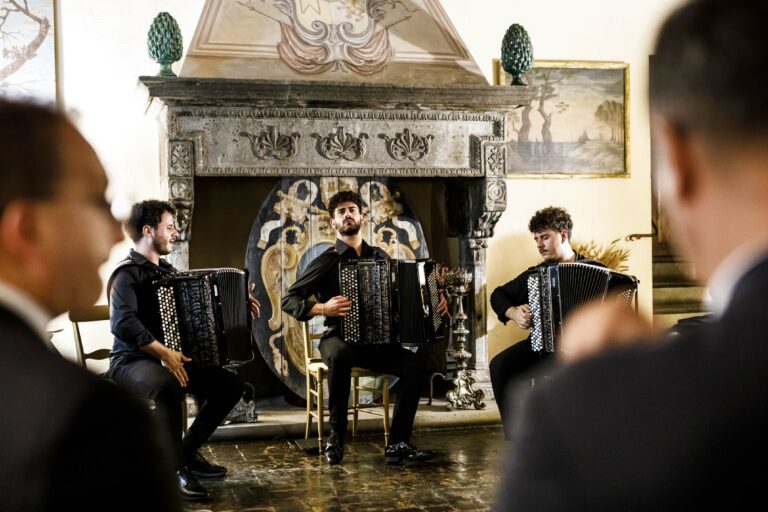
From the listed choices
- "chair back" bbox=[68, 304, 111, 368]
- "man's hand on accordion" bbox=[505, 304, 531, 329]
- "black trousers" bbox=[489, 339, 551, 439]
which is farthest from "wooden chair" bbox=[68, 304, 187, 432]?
"man's hand on accordion" bbox=[505, 304, 531, 329]

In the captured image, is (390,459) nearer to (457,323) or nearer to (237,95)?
(457,323)

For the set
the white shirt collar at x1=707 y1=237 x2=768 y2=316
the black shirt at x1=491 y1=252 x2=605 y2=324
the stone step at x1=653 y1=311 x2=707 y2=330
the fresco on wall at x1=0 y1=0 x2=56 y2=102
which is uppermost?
the fresco on wall at x1=0 y1=0 x2=56 y2=102

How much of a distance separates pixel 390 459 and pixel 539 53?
3.20m

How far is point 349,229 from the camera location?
526 centimetres

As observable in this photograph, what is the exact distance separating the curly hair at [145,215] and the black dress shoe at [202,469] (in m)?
1.17

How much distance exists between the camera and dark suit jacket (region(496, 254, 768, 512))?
24.5 inches

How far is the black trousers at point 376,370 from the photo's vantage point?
4.96 metres

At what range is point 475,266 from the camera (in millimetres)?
6125

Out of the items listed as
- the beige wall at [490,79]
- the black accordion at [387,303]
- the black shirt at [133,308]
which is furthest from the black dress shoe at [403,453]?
the beige wall at [490,79]

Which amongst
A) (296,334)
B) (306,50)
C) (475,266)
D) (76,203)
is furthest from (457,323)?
(76,203)

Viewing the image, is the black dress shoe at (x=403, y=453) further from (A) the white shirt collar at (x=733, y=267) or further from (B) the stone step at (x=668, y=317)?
(A) the white shirt collar at (x=733, y=267)

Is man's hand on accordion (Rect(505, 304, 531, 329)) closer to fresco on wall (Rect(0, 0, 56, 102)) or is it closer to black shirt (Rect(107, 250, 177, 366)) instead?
black shirt (Rect(107, 250, 177, 366))

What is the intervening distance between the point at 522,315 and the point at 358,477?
142 cm

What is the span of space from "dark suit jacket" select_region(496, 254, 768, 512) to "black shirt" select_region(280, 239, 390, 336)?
4.44 m
